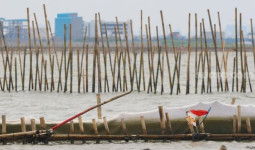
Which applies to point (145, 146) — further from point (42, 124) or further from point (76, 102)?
point (76, 102)

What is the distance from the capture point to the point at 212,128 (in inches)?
618

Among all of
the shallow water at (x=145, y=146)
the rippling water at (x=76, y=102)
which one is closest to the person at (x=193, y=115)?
the shallow water at (x=145, y=146)

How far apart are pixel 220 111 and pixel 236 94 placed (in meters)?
12.3

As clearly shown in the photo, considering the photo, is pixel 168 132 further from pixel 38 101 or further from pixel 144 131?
pixel 38 101

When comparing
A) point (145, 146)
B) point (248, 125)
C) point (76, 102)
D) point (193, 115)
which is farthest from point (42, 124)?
point (76, 102)

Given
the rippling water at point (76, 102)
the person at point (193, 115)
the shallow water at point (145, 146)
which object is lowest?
the rippling water at point (76, 102)

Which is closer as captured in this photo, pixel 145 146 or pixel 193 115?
pixel 145 146

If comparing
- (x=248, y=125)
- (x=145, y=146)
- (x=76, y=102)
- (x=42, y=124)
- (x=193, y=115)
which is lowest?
(x=76, y=102)

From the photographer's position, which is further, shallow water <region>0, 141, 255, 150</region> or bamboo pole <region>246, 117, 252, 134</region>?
bamboo pole <region>246, 117, 252, 134</region>

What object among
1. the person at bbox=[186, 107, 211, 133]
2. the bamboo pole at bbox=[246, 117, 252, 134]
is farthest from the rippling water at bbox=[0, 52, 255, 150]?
the bamboo pole at bbox=[246, 117, 252, 134]

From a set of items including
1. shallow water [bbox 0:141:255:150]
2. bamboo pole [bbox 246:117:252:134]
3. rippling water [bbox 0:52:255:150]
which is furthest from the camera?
rippling water [bbox 0:52:255:150]

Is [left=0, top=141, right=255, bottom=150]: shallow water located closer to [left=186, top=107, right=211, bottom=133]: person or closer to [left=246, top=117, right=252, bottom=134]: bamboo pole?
[left=246, top=117, right=252, bottom=134]: bamboo pole

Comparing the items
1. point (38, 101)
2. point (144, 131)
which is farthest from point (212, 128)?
point (38, 101)

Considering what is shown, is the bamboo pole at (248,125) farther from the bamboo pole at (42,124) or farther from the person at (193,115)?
the bamboo pole at (42,124)
